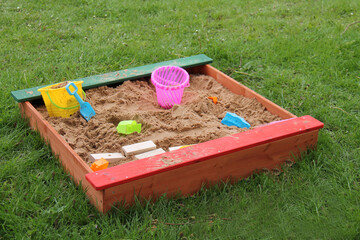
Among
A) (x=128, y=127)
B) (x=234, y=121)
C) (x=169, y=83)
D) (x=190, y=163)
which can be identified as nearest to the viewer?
(x=190, y=163)

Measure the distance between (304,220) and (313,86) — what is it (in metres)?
1.70

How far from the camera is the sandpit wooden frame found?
85.9 inches

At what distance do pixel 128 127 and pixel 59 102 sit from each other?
Result: 0.52m

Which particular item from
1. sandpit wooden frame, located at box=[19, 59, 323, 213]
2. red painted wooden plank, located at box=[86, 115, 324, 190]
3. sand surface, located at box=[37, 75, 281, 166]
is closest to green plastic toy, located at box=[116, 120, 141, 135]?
sand surface, located at box=[37, 75, 281, 166]

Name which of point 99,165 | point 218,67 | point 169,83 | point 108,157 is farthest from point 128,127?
point 218,67

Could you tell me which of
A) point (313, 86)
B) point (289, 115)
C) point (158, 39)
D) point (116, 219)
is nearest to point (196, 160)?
point (116, 219)

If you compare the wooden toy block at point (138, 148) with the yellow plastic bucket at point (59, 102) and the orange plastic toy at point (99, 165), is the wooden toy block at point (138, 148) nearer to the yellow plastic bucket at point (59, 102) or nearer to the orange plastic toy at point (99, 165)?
the orange plastic toy at point (99, 165)

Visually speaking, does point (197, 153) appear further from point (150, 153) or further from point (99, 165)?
point (99, 165)

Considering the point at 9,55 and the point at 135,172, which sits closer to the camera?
the point at 135,172

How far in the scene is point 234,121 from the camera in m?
2.90

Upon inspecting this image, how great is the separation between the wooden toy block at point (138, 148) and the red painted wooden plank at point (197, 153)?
0.22 metres

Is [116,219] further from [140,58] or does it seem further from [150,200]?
[140,58]

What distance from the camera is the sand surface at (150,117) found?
2709 millimetres

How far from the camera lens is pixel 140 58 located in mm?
4164
